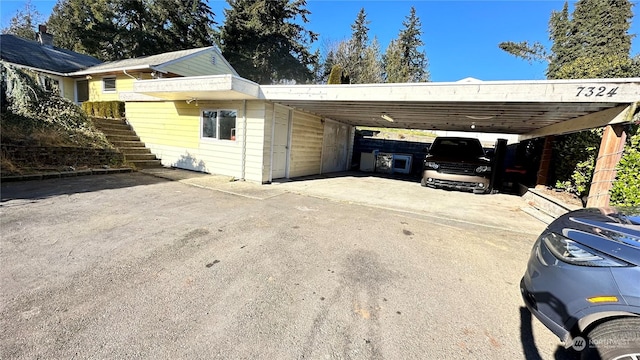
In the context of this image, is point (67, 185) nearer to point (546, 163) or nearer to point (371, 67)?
point (546, 163)

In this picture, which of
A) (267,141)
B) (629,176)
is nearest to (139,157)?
(267,141)

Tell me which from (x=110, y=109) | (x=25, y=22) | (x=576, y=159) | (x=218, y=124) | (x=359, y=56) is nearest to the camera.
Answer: (x=576, y=159)

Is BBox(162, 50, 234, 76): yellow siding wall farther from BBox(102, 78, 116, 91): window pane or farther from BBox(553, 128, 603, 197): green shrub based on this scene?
BBox(553, 128, 603, 197): green shrub

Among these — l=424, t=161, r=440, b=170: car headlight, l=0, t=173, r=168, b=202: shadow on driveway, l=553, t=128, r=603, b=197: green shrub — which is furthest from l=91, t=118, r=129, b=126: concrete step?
l=553, t=128, r=603, b=197: green shrub

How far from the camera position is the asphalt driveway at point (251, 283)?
69.7 inches

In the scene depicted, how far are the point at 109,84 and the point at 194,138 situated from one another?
30.9 feet

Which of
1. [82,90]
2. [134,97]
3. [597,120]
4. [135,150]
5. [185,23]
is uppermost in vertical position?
[185,23]

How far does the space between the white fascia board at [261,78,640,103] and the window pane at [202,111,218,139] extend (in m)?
2.67

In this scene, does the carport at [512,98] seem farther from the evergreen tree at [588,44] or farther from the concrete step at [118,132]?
the evergreen tree at [588,44]

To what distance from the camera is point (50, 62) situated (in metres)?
14.0

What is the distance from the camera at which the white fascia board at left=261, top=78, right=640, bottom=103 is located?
4.16m

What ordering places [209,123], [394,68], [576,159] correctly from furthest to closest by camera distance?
[394,68] < [209,123] < [576,159]

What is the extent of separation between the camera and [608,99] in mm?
4199

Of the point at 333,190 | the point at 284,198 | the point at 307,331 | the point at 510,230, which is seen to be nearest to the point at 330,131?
the point at 333,190
